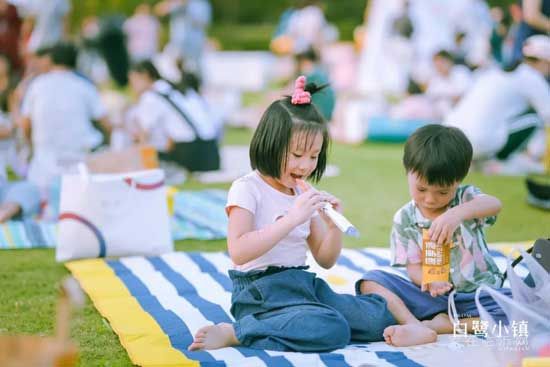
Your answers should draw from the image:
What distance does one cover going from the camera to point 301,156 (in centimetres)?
328

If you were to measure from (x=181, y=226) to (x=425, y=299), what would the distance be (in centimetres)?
245

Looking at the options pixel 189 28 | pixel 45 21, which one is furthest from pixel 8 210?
pixel 189 28

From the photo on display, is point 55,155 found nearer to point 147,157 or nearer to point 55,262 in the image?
point 147,157

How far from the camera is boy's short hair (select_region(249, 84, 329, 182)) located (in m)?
3.25

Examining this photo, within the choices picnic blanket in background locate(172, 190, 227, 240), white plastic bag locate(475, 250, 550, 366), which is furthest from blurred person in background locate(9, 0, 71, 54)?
white plastic bag locate(475, 250, 550, 366)

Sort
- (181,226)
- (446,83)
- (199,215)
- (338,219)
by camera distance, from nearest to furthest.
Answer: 1. (338,219)
2. (181,226)
3. (199,215)
4. (446,83)

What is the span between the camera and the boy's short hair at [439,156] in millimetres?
3324

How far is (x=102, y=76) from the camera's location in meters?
18.7

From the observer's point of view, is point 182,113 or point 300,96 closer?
point 300,96

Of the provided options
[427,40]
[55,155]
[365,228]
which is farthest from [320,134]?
[427,40]

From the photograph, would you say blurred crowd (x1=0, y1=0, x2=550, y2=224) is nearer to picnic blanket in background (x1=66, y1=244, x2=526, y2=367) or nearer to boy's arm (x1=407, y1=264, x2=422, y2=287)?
picnic blanket in background (x1=66, y1=244, x2=526, y2=367)

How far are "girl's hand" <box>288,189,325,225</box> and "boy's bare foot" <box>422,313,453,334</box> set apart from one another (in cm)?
65

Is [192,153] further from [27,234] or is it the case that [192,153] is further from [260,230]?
[260,230]

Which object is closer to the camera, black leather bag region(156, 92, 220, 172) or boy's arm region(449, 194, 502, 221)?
boy's arm region(449, 194, 502, 221)
